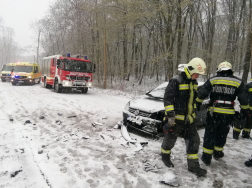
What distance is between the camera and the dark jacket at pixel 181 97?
3107mm

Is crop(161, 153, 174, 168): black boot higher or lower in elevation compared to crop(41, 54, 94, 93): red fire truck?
lower

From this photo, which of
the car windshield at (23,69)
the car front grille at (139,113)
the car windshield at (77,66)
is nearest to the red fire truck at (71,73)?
the car windshield at (77,66)

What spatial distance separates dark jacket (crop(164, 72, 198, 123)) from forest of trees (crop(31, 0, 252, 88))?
9.29 meters

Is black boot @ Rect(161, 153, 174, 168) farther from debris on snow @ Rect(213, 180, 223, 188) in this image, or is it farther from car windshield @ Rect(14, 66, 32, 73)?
car windshield @ Rect(14, 66, 32, 73)

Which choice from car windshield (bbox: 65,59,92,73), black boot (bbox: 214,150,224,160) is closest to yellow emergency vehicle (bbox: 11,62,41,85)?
car windshield (bbox: 65,59,92,73)

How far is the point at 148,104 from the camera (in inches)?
198

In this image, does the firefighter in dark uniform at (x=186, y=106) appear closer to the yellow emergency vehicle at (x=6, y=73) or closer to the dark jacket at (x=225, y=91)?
the dark jacket at (x=225, y=91)

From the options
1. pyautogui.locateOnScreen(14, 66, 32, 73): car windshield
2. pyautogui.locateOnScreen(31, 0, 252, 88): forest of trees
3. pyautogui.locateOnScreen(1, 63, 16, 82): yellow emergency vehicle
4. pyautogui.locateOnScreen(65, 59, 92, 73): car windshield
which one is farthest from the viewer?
pyautogui.locateOnScreen(1, 63, 16, 82): yellow emergency vehicle

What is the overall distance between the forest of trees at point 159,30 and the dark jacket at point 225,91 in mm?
9061

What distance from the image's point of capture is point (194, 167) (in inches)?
125

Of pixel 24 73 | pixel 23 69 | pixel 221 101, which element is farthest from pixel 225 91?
pixel 23 69

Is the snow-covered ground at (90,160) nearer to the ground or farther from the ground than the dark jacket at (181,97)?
nearer to the ground

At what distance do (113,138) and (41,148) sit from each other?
1743mm

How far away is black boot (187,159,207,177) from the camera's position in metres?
3.12
